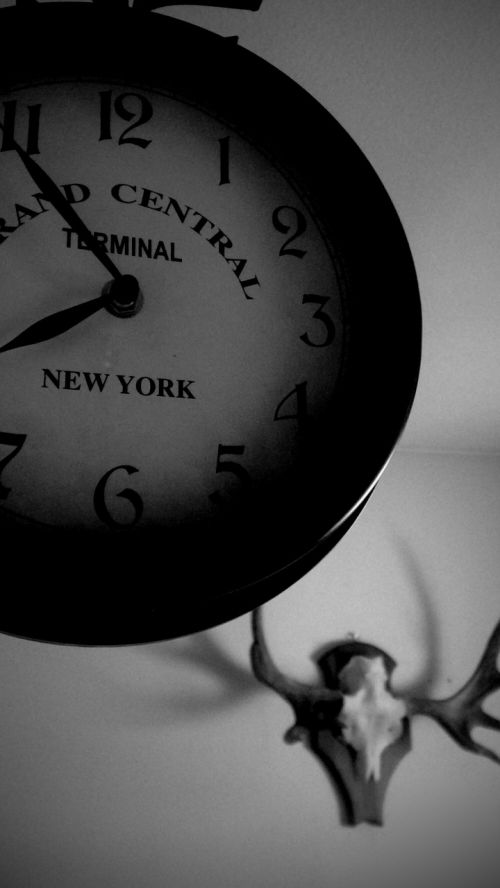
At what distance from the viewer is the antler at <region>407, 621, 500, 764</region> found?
5.55ft

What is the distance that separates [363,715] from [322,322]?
1394 millimetres

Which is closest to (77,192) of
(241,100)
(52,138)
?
(52,138)

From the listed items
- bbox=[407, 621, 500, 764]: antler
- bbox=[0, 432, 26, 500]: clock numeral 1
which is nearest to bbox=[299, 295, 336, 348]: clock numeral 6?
bbox=[0, 432, 26, 500]: clock numeral 1

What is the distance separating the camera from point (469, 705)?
1.72 meters

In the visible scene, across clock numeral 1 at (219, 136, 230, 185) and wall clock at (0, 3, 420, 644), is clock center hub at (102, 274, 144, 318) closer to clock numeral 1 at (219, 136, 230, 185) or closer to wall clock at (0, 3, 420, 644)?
wall clock at (0, 3, 420, 644)

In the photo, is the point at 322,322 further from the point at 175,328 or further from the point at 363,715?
the point at 363,715

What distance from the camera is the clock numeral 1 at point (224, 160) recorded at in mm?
548

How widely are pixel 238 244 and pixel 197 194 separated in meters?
0.05

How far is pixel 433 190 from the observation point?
124 centimetres

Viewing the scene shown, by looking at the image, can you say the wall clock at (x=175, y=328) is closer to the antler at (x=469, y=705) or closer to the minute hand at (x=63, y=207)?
the minute hand at (x=63, y=207)

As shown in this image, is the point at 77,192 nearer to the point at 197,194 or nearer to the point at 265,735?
the point at 197,194

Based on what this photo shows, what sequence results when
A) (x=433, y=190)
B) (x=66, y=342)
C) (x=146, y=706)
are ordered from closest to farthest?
(x=66, y=342) → (x=433, y=190) → (x=146, y=706)

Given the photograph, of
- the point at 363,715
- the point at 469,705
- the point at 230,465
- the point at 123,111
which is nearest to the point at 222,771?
the point at 363,715

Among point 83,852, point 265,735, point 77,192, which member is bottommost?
point 83,852
